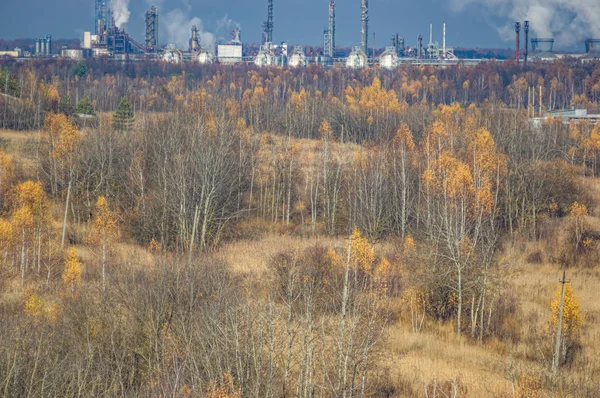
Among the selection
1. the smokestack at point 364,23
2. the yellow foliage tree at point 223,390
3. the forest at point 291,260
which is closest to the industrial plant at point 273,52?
the smokestack at point 364,23

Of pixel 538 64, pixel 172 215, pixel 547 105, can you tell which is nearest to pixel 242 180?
pixel 172 215

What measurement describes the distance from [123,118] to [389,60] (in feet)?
230

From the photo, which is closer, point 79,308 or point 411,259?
point 79,308

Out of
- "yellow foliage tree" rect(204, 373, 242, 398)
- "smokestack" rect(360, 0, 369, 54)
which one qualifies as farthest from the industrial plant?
"yellow foliage tree" rect(204, 373, 242, 398)

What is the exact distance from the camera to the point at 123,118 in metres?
45.8

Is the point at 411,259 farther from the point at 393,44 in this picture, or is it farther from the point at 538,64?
the point at 393,44

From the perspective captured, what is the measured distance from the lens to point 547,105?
8206cm

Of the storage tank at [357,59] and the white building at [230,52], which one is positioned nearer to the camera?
the storage tank at [357,59]

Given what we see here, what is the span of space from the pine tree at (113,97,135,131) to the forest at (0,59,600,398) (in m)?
0.18

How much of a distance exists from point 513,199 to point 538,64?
234 ft

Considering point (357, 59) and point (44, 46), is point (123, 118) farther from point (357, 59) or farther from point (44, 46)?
point (44, 46)

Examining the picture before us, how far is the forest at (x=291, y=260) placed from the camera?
14016 mm

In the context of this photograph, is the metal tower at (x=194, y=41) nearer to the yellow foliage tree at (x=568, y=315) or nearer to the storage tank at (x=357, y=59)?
the storage tank at (x=357, y=59)

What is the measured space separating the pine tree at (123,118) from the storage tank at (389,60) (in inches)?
2654
